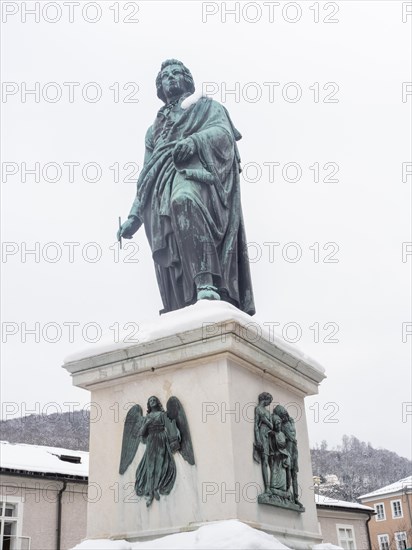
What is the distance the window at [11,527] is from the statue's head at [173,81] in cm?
2130

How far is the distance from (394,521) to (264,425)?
190 ft

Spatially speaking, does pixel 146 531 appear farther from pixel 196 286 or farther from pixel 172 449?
pixel 196 286

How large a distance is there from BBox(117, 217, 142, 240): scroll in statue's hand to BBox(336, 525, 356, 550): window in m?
31.0

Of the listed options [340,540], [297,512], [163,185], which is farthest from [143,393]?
[340,540]

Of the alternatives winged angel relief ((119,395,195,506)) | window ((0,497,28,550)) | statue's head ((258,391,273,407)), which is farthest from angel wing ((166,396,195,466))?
window ((0,497,28,550))

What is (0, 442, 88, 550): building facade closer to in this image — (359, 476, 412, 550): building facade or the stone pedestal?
the stone pedestal

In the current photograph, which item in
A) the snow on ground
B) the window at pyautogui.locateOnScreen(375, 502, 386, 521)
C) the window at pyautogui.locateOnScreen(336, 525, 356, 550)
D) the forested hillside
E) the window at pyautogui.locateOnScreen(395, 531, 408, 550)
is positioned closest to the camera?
the snow on ground

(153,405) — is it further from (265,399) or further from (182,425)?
(265,399)

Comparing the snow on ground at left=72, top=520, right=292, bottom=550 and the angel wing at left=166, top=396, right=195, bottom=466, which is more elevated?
the angel wing at left=166, top=396, right=195, bottom=466

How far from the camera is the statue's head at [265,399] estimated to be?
546 cm

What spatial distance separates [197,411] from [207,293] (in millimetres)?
1129

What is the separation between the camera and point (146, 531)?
4949 millimetres

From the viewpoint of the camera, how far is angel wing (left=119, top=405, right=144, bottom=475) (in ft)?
17.4

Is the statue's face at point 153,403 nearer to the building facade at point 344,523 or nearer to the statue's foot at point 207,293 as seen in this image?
the statue's foot at point 207,293
